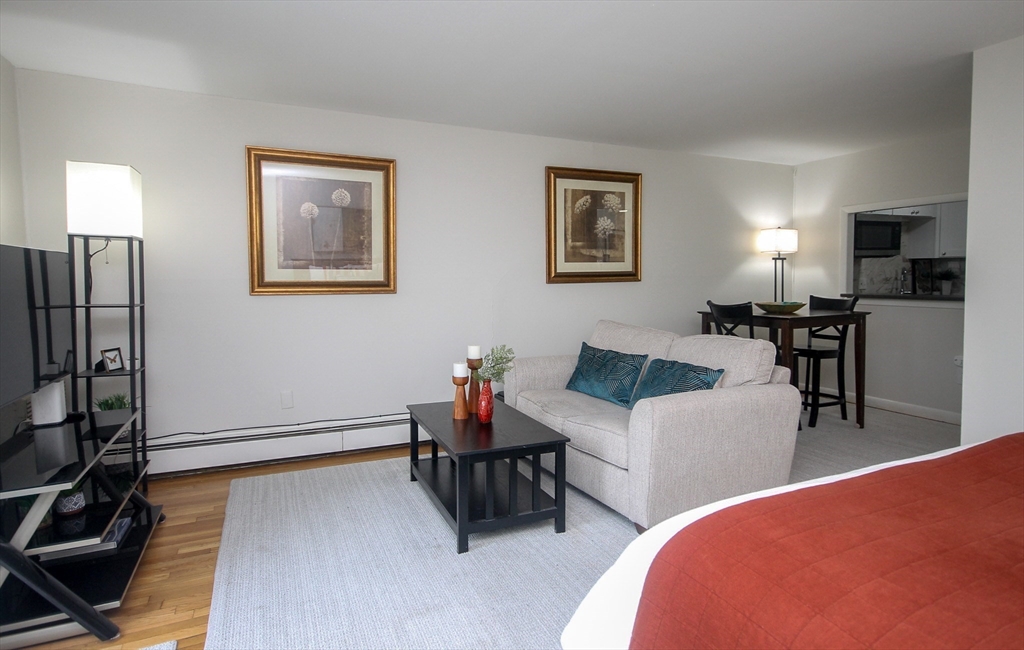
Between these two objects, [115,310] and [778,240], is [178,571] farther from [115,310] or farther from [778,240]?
[778,240]

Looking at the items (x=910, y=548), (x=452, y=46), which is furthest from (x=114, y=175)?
(x=910, y=548)

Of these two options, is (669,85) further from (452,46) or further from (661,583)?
(661,583)

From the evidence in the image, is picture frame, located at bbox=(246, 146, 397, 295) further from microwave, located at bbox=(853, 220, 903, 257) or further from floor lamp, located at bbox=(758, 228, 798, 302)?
microwave, located at bbox=(853, 220, 903, 257)

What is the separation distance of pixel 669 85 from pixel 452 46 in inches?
53.0

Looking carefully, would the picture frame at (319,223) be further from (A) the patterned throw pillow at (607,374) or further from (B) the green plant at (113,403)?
(A) the patterned throw pillow at (607,374)

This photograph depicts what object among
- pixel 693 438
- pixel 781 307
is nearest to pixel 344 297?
pixel 693 438

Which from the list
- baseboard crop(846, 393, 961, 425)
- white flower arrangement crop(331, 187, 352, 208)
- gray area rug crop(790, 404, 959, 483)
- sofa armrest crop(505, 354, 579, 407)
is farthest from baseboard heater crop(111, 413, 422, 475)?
baseboard crop(846, 393, 961, 425)

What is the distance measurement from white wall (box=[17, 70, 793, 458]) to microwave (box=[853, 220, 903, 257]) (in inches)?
49.1

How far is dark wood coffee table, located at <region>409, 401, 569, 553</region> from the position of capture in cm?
244

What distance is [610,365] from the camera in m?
3.48

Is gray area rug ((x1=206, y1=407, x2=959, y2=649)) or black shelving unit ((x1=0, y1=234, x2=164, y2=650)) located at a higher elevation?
black shelving unit ((x1=0, y1=234, x2=164, y2=650))

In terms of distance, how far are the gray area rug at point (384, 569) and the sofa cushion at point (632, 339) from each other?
38.3 inches

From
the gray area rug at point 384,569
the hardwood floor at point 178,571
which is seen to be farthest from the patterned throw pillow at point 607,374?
the hardwood floor at point 178,571

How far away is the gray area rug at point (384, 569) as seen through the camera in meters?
1.90
